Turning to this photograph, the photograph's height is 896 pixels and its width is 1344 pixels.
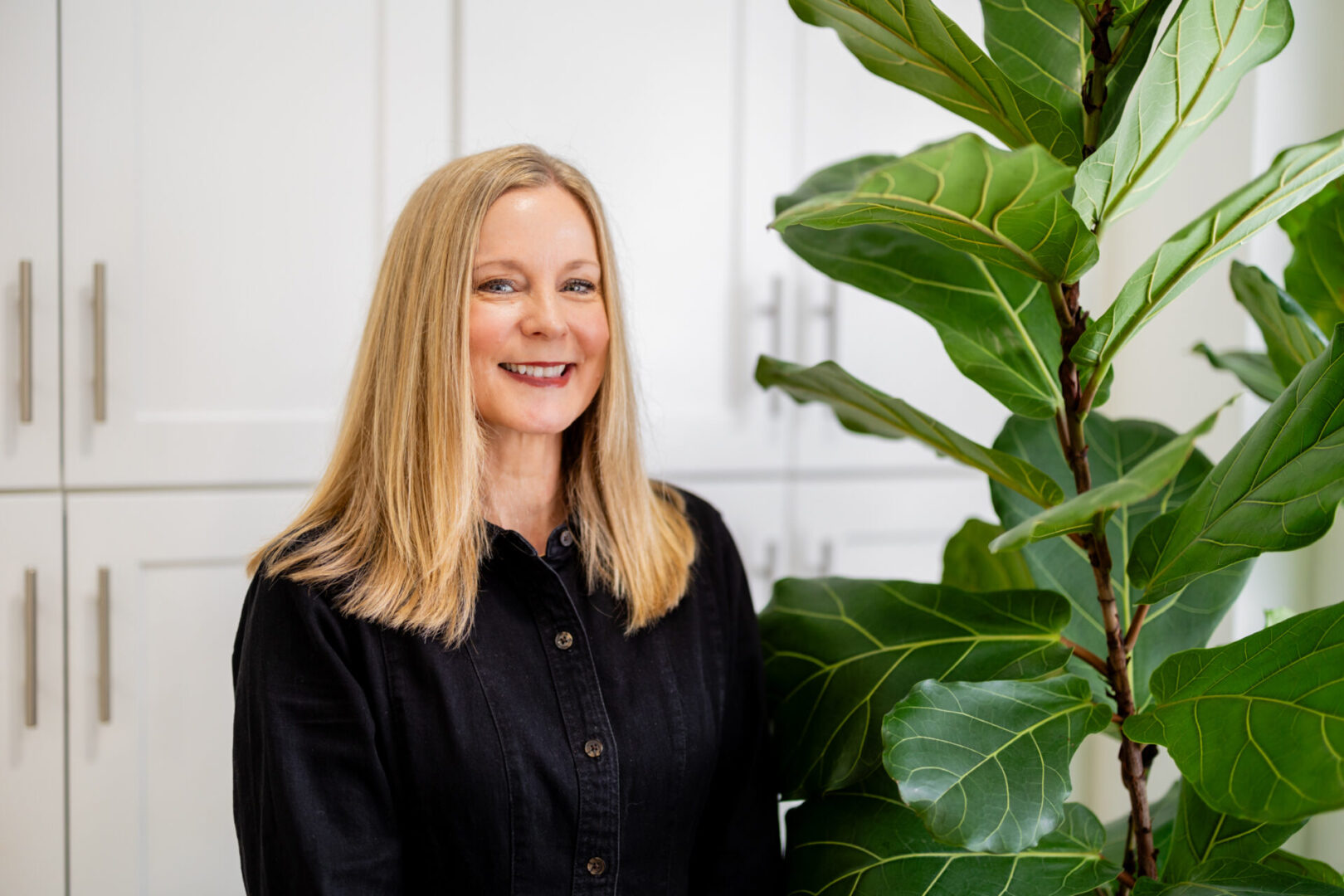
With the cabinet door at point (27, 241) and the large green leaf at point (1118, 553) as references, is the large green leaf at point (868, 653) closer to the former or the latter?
the large green leaf at point (1118, 553)

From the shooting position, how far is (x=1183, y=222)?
149cm

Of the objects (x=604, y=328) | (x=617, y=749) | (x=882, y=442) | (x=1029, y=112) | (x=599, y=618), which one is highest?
A: (x=1029, y=112)

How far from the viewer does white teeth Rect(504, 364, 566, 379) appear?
991mm

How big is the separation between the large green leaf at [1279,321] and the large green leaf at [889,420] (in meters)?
0.29

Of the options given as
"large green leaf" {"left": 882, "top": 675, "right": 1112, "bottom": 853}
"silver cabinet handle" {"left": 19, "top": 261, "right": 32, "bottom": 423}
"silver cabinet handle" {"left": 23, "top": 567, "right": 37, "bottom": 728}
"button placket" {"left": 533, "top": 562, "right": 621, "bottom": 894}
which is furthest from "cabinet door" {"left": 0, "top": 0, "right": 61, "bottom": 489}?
"large green leaf" {"left": 882, "top": 675, "right": 1112, "bottom": 853}

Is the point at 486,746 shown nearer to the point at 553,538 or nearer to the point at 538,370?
the point at 553,538

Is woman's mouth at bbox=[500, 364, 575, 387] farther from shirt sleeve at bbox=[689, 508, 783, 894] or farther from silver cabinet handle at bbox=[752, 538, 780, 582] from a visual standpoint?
silver cabinet handle at bbox=[752, 538, 780, 582]

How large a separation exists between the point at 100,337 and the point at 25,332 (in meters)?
0.07

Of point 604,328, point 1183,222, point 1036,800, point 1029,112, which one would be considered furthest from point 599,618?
point 1183,222

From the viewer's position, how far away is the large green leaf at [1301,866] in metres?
0.85

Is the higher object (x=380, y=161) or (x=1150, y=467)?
(x=380, y=161)

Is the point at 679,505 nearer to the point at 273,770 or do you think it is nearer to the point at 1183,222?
the point at 273,770

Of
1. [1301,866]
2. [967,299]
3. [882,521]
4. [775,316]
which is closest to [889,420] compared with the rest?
[967,299]

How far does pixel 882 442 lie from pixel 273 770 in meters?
1.01
